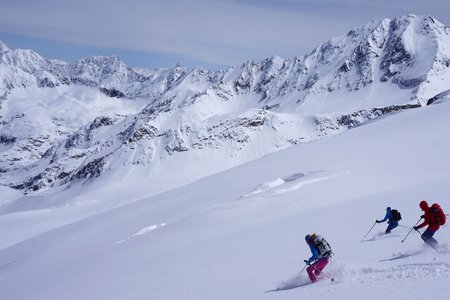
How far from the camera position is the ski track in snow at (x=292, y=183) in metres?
32.7

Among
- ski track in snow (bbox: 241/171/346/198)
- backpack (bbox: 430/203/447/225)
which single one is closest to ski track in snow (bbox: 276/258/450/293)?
backpack (bbox: 430/203/447/225)

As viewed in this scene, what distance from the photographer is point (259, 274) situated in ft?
44.5

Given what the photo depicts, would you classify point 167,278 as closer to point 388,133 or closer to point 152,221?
point 152,221

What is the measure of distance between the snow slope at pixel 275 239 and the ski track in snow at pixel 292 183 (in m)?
0.17

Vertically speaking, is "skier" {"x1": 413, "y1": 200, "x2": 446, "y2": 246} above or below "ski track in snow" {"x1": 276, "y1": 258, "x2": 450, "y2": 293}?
above

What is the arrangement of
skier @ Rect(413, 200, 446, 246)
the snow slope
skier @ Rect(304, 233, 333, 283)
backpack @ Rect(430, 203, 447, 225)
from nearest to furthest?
the snow slope, skier @ Rect(304, 233, 333, 283), skier @ Rect(413, 200, 446, 246), backpack @ Rect(430, 203, 447, 225)

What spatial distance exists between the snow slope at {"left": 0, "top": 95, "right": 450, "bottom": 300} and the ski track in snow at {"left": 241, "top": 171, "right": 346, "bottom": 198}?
0.17 m

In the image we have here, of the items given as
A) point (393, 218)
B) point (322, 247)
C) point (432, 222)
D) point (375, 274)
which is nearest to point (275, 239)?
point (393, 218)

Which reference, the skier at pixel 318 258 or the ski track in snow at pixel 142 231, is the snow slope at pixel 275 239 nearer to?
the ski track in snow at pixel 142 231

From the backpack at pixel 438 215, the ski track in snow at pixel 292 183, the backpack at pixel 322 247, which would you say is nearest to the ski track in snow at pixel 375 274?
the backpack at pixel 322 247

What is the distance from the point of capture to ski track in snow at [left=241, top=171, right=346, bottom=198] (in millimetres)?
32656

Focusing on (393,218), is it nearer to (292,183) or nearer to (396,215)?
(396,215)

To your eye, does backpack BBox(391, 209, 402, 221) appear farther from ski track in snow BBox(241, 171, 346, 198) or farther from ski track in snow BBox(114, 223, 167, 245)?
ski track in snow BBox(114, 223, 167, 245)

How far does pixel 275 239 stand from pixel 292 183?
660 inches
